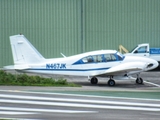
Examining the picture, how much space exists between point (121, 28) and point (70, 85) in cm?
1544

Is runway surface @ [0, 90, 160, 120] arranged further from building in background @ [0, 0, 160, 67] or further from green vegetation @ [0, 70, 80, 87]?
building in background @ [0, 0, 160, 67]

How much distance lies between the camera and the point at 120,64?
26.2m

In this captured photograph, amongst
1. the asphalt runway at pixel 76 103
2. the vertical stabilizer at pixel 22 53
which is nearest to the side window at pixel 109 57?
the asphalt runway at pixel 76 103

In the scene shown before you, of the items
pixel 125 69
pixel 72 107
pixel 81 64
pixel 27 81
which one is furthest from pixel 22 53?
pixel 72 107

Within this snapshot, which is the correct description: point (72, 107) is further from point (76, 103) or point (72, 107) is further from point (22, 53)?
point (22, 53)

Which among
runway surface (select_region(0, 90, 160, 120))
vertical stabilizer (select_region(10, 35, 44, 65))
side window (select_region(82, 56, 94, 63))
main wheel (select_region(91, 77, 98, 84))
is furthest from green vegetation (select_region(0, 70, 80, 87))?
runway surface (select_region(0, 90, 160, 120))

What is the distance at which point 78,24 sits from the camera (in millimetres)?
38781

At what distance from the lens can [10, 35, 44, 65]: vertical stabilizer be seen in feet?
84.3

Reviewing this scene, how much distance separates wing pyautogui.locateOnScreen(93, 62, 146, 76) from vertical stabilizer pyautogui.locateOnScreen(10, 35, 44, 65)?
318 centimetres

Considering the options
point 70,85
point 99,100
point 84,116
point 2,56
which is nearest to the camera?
point 84,116

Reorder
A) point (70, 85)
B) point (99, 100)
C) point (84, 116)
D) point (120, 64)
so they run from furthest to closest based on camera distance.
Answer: point (120, 64) < point (70, 85) < point (99, 100) < point (84, 116)

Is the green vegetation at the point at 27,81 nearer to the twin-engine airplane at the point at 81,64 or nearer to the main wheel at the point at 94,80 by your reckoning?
the twin-engine airplane at the point at 81,64

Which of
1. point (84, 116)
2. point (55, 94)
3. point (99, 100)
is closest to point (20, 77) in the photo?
point (55, 94)

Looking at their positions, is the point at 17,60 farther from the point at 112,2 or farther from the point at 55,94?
the point at 112,2
